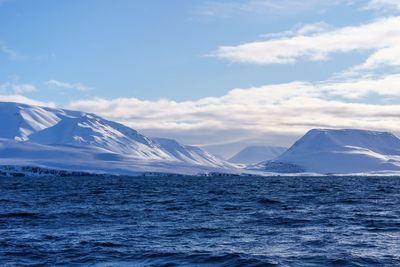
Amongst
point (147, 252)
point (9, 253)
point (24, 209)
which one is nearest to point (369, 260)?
point (147, 252)

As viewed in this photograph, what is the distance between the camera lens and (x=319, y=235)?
37.9m

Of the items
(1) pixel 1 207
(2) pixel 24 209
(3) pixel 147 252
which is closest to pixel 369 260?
(3) pixel 147 252

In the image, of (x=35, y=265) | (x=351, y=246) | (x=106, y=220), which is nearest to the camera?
(x=35, y=265)

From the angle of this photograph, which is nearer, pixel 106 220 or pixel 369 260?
pixel 369 260

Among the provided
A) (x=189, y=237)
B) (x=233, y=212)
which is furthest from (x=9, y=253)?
(x=233, y=212)

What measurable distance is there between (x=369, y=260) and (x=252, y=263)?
610 cm

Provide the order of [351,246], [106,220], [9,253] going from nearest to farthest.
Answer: [9,253]
[351,246]
[106,220]

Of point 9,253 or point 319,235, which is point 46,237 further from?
point 319,235

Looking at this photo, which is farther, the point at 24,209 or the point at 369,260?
the point at 24,209

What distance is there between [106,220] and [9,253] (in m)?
16.7

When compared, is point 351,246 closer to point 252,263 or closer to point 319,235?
point 319,235

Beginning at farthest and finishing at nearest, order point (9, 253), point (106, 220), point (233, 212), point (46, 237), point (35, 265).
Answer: point (233, 212) → point (106, 220) → point (46, 237) → point (9, 253) → point (35, 265)

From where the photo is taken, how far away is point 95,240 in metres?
35.8

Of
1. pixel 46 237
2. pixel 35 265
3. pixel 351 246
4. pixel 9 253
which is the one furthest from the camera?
pixel 46 237
